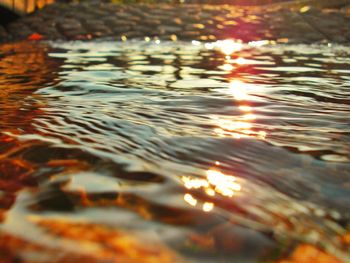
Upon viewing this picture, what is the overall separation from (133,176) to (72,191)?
0.22 meters

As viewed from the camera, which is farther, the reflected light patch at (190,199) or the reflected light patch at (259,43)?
the reflected light patch at (259,43)

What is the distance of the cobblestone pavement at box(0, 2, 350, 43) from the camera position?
29.7 ft

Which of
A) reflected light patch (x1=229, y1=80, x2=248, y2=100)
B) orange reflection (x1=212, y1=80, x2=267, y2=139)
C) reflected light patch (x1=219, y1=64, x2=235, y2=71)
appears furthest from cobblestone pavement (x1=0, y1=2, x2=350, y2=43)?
orange reflection (x1=212, y1=80, x2=267, y2=139)

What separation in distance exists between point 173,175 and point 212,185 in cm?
15

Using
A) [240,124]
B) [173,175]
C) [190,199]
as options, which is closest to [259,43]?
[240,124]

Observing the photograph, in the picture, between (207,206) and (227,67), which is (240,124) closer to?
(207,206)

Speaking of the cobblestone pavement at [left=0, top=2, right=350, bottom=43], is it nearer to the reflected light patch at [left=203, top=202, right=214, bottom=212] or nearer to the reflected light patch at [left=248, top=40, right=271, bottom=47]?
the reflected light patch at [left=248, top=40, right=271, bottom=47]

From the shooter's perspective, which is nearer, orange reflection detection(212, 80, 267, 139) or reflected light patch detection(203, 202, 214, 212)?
reflected light patch detection(203, 202, 214, 212)

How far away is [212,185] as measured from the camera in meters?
1.25

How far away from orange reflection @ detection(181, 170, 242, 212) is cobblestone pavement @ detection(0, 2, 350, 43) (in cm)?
799

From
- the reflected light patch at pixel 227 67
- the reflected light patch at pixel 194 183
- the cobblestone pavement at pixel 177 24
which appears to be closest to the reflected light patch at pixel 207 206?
the reflected light patch at pixel 194 183

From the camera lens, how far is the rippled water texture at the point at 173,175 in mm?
923

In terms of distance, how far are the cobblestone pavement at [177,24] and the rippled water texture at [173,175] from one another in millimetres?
6703

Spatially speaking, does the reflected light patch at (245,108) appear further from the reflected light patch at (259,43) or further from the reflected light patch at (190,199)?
the reflected light patch at (259,43)
